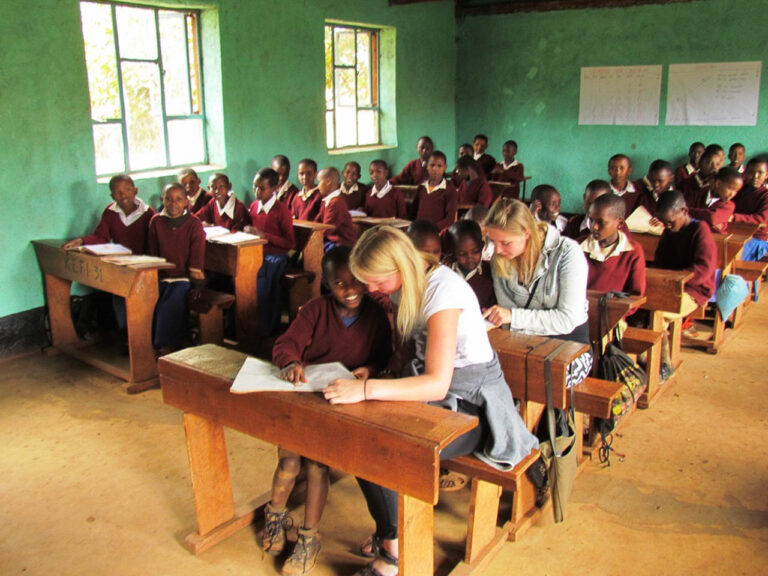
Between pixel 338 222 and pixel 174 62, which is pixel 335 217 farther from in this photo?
pixel 174 62

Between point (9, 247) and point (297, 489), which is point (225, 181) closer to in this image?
point (9, 247)

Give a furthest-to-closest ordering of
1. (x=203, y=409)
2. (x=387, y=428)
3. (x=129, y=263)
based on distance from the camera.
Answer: (x=129, y=263)
(x=203, y=409)
(x=387, y=428)

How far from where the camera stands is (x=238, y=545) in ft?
8.83

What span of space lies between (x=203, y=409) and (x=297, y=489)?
0.83 m

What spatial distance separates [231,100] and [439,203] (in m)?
2.10

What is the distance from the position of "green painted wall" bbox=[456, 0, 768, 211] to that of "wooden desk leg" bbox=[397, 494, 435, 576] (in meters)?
7.61

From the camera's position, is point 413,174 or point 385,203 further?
point 413,174

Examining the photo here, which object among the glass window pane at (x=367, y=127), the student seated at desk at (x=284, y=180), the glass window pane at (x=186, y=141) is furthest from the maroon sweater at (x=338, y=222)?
the glass window pane at (x=367, y=127)

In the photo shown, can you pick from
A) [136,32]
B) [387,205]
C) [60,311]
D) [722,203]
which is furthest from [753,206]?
[60,311]

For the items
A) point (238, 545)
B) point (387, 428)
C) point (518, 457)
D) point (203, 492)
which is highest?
point (387, 428)

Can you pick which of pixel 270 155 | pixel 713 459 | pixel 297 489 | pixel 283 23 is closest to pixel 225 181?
pixel 270 155

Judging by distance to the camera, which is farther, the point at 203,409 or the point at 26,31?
the point at 26,31

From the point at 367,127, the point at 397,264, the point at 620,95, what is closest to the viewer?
the point at 397,264

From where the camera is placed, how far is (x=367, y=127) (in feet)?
28.1
